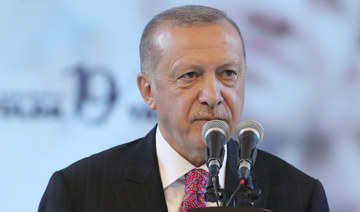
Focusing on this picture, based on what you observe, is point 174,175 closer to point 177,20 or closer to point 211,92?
point 211,92

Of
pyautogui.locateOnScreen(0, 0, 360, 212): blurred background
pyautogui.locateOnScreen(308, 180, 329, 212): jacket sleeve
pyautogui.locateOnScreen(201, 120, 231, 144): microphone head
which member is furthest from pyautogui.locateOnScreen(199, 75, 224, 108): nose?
pyautogui.locateOnScreen(0, 0, 360, 212): blurred background

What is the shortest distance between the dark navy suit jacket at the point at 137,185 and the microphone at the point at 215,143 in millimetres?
656

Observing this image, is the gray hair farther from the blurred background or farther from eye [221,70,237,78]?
the blurred background

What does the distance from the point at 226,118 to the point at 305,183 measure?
60 cm

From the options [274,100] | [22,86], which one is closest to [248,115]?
[274,100]

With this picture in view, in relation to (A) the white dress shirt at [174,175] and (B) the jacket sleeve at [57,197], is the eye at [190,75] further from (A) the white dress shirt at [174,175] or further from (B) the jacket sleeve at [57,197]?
(B) the jacket sleeve at [57,197]

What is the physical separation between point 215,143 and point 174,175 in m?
0.75

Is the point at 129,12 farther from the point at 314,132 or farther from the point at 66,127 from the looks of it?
the point at 314,132

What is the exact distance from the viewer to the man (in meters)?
2.66

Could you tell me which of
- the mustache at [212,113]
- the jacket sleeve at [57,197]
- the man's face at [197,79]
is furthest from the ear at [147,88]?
the jacket sleeve at [57,197]

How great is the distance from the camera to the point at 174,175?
2826 millimetres

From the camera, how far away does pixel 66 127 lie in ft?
11.8

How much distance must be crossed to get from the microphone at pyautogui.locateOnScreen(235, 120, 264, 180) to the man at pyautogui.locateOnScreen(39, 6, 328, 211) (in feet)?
1.40

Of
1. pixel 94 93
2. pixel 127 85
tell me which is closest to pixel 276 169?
pixel 127 85
